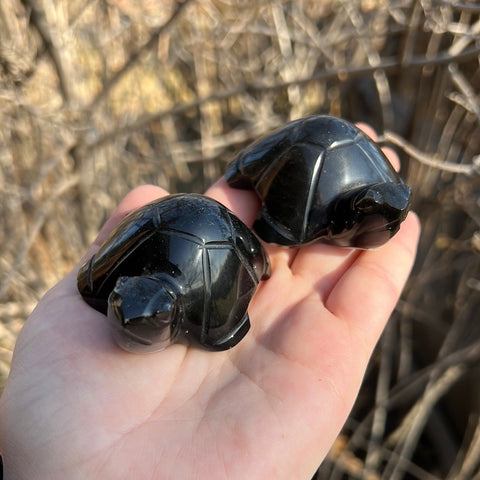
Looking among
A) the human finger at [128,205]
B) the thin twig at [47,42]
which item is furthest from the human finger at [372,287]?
the thin twig at [47,42]

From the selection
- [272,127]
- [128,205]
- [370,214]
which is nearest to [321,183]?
[370,214]

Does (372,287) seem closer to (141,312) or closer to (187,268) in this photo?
(187,268)

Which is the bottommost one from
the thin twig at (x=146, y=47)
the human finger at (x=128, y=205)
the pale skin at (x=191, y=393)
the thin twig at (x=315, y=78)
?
the pale skin at (x=191, y=393)

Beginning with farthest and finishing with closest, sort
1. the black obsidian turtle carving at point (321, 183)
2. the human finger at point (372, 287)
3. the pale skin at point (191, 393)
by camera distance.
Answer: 1. the black obsidian turtle carving at point (321, 183)
2. the human finger at point (372, 287)
3. the pale skin at point (191, 393)

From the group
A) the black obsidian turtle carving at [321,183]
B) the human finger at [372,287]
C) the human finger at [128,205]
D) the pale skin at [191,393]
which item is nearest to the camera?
the pale skin at [191,393]

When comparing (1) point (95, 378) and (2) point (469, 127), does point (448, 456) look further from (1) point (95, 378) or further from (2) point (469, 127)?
(1) point (95, 378)

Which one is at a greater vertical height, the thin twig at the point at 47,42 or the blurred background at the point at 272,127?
the thin twig at the point at 47,42

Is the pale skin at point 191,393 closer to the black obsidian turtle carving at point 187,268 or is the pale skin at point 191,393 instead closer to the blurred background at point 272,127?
the black obsidian turtle carving at point 187,268
